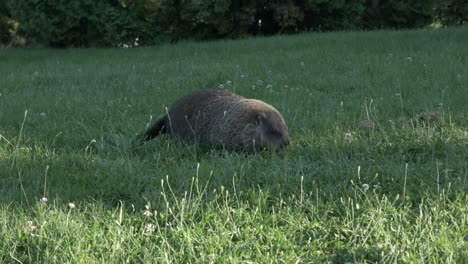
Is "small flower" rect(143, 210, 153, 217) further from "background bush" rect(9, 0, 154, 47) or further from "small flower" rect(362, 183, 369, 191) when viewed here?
"background bush" rect(9, 0, 154, 47)

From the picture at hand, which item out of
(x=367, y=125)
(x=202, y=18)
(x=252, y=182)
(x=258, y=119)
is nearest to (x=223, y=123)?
(x=258, y=119)

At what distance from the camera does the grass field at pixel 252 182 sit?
336 cm

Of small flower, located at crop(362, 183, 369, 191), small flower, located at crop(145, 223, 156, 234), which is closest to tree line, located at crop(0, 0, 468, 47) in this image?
small flower, located at crop(362, 183, 369, 191)

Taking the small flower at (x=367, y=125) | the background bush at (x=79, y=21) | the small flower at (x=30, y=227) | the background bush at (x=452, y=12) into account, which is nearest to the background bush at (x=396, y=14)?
the background bush at (x=452, y=12)

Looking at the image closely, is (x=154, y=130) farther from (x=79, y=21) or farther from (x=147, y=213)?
(x=79, y=21)

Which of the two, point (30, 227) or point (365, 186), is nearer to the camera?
point (30, 227)

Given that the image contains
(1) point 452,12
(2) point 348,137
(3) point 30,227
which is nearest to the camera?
(3) point 30,227

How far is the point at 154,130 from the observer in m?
6.15

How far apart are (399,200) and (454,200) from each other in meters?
0.33

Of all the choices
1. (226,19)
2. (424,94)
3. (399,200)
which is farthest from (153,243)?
(226,19)

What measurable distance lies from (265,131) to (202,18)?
17382 millimetres

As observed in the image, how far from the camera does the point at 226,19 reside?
22.5 m

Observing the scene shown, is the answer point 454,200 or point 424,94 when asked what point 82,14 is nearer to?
point 424,94

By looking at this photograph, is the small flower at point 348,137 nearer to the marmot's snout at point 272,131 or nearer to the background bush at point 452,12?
the marmot's snout at point 272,131
